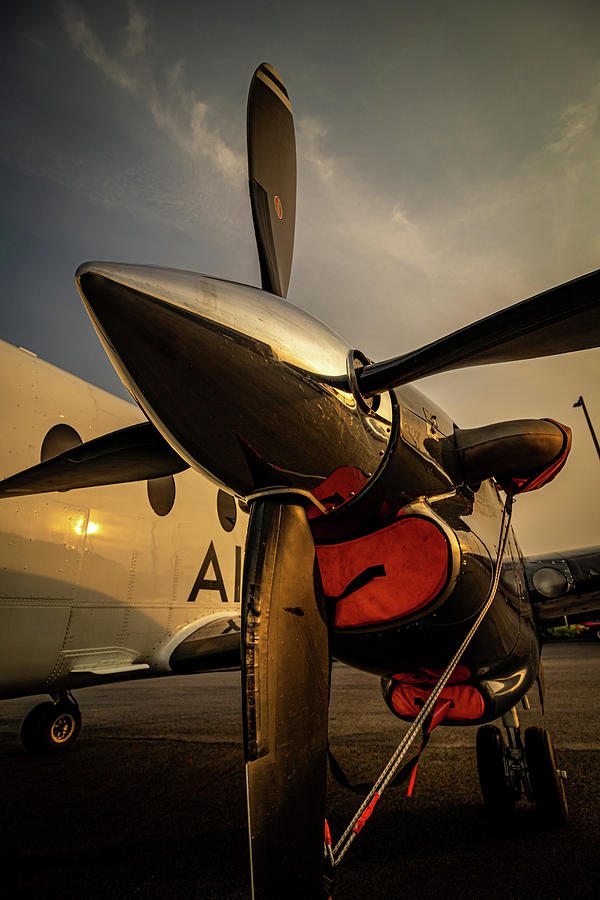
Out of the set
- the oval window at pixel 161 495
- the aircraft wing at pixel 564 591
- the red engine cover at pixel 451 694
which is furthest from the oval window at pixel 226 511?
the aircraft wing at pixel 564 591

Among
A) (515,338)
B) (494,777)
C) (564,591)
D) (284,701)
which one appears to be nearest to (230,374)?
(515,338)

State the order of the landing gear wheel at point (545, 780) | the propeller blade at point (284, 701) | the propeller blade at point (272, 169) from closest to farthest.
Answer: the propeller blade at point (284, 701) < the propeller blade at point (272, 169) < the landing gear wheel at point (545, 780)

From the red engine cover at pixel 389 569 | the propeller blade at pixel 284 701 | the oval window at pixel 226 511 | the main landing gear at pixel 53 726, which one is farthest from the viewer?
the oval window at pixel 226 511

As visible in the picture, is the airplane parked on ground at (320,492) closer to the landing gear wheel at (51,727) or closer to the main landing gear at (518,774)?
the main landing gear at (518,774)

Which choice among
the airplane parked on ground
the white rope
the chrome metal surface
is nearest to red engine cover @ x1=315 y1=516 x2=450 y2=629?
the airplane parked on ground

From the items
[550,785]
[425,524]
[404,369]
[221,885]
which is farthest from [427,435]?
[550,785]

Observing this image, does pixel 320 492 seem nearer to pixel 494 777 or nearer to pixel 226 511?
pixel 494 777

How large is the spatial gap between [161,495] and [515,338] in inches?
166

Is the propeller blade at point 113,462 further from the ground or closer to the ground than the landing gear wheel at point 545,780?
further from the ground

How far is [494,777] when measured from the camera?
3.27m

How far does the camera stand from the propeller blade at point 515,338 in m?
1.42

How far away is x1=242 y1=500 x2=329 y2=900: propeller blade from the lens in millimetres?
1352

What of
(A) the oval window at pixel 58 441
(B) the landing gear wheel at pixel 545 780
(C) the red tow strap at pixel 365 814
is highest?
(A) the oval window at pixel 58 441

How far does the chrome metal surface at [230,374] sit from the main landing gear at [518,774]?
2922 mm
